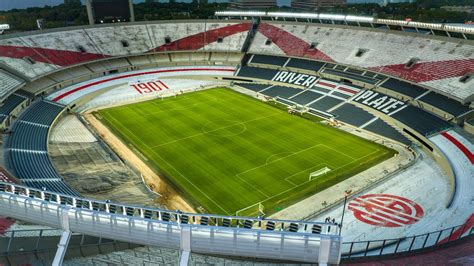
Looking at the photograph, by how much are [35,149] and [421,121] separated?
43.1m

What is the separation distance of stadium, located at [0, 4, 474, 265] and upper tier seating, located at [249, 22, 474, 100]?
0.90ft

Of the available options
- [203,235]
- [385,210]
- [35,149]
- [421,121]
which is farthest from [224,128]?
[203,235]

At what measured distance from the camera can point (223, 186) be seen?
102 feet

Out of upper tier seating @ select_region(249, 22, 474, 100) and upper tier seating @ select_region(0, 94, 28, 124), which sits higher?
upper tier seating @ select_region(249, 22, 474, 100)

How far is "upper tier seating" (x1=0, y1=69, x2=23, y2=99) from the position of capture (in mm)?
42213

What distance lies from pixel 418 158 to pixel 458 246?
22.5 m

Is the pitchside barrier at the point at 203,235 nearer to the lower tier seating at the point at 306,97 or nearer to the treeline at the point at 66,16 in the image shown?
the lower tier seating at the point at 306,97

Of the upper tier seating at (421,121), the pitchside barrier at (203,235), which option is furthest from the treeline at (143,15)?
the pitchside barrier at (203,235)

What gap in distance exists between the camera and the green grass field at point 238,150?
30.2 metres

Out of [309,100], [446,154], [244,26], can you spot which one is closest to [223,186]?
[446,154]

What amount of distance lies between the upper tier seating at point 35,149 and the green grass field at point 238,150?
7.44 meters

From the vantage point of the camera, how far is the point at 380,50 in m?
54.9

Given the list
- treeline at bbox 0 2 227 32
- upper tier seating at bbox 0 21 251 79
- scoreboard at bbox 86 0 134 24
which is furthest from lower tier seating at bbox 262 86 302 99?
treeline at bbox 0 2 227 32

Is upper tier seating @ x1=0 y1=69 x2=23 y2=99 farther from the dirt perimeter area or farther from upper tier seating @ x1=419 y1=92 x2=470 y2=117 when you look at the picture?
A: upper tier seating @ x1=419 y1=92 x2=470 y2=117
